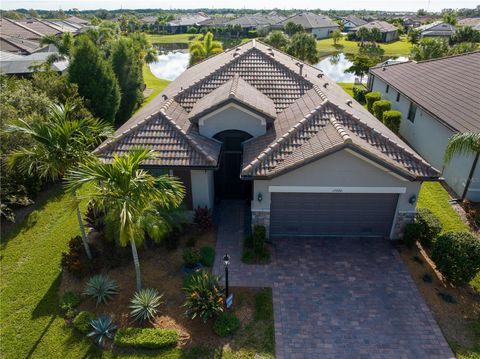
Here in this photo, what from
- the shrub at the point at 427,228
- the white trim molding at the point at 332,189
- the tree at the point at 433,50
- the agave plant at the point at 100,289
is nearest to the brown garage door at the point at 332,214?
the white trim molding at the point at 332,189

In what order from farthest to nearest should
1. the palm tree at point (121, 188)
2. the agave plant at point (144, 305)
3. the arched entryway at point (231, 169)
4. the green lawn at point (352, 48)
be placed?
the green lawn at point (352, 48) < the arched entryway at point (231, 169) < the agave plant at point (144, 305) < the palm tree at point (121, 188)

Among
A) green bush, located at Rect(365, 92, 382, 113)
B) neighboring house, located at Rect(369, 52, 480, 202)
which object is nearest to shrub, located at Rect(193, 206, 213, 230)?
neighboring house, located at Rect(369, 52, 480, 202)

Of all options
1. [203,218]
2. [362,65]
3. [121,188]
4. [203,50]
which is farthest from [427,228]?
[203,50]

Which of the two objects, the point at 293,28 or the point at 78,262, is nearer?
the point at 78,262

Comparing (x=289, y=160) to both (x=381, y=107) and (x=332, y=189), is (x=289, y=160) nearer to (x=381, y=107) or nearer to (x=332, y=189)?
(x=332, y=189)

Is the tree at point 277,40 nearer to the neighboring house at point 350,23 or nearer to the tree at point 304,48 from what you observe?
the tree at point 304,48

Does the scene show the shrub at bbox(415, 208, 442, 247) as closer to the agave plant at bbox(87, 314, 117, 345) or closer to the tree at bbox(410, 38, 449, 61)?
the agave plant at bbox(87, 314, 117, 345)
